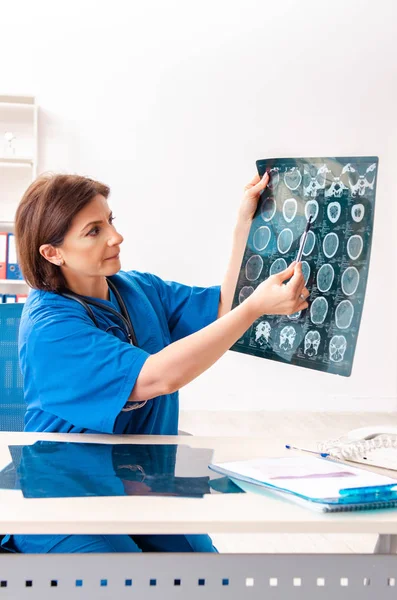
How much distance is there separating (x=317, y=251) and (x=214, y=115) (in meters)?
3.55

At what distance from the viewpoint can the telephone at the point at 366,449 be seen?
134cm

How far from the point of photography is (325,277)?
1.72m

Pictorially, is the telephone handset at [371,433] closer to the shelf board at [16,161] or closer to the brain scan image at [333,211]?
the brain scan image at [333,211]

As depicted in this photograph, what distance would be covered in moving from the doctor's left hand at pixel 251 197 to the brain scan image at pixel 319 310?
0.31m

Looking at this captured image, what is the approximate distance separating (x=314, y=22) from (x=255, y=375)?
2541mm

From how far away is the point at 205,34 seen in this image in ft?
16.5

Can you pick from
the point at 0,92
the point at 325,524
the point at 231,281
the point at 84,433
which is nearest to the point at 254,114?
the point at 0,92

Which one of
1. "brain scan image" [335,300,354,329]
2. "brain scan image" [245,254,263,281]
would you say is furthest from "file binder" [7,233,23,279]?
"brain scan image" [335,300,354,329]

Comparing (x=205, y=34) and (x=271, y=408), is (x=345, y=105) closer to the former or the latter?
(x=205, y=34)

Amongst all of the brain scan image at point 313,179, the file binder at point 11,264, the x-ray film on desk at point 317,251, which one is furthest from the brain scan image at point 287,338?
the file binder at point 11,264

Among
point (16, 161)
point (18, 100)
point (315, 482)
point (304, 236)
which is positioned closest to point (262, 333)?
point (304, 236)

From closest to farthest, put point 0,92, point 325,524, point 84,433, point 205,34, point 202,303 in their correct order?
point 325,524 → point 84,433 → point 202,303 → point 0,92 → point 205,34

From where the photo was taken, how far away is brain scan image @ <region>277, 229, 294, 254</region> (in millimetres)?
1842

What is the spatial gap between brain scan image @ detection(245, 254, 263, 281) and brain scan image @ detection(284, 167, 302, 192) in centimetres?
22
